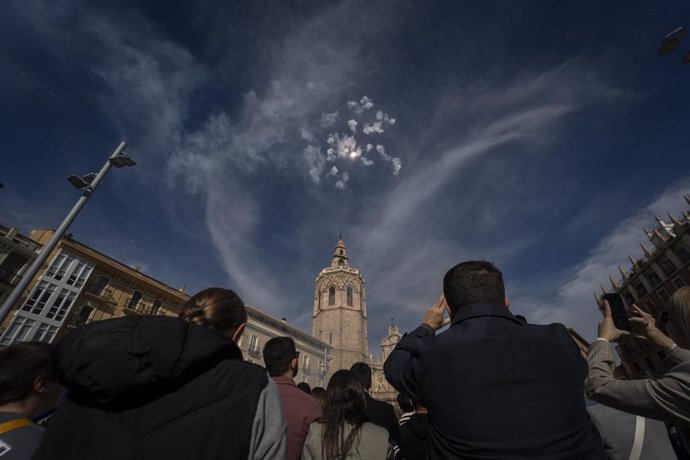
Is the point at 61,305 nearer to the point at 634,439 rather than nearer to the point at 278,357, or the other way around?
the point at 278,357

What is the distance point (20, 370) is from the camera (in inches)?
80.9

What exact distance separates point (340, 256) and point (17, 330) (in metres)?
44.0

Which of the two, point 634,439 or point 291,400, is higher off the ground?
point 291,400

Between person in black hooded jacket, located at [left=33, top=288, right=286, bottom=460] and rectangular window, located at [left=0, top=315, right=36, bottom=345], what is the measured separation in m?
25.8

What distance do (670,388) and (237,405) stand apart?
2.36 meters

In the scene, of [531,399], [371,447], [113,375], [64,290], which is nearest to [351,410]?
[371,447]

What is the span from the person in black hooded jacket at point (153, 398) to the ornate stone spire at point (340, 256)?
54264 mm

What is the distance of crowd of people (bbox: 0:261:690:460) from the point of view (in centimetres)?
120

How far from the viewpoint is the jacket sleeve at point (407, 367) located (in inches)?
71.9

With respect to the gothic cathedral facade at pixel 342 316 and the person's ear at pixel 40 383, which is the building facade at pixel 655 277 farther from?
the person's ear at pixel 40 383

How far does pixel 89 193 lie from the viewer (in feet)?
26.6

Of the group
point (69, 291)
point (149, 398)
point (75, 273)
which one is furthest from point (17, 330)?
point (149, 398)

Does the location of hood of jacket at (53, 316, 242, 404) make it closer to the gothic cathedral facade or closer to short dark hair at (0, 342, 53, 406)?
short dark hair at (0, 342, 53, 406)

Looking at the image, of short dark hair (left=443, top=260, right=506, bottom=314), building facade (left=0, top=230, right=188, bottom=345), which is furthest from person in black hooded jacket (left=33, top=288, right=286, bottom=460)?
building facade (left=0, top=230, right=188, bottom=345)
